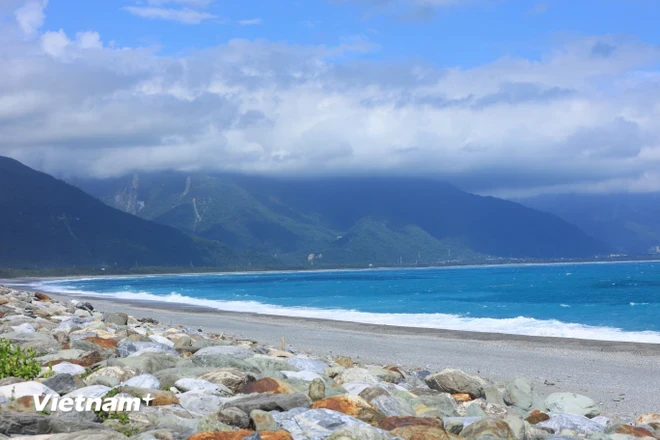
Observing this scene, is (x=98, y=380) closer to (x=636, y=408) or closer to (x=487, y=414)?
(x=487, y=414)

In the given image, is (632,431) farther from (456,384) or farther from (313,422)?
(313,422)

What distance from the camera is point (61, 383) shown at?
8484 mm

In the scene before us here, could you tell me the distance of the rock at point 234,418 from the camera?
301 inches

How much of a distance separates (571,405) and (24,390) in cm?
896

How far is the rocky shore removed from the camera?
7.16 metres

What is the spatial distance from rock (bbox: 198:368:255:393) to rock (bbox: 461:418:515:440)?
3.24 meters

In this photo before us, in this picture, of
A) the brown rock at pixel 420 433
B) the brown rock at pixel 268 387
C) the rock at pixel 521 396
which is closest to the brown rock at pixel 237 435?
the brown rock at pixel 420 433

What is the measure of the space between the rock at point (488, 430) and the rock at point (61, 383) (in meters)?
4.90

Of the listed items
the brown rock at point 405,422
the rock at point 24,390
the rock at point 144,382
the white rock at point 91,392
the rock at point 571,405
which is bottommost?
the rock at point 571,405

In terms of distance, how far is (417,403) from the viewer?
9.96 metres

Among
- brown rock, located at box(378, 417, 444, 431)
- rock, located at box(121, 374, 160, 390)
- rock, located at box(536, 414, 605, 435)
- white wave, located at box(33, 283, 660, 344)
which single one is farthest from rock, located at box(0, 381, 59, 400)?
white wave, located at box(33, 283, 660, 344)

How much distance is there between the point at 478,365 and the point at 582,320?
72.6 ft

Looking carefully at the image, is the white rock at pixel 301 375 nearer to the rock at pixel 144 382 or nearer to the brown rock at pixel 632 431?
the rock at pixel 144 382

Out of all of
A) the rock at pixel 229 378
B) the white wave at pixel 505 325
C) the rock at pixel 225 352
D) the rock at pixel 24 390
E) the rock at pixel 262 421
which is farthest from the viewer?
the white wave at pixel 505 325
